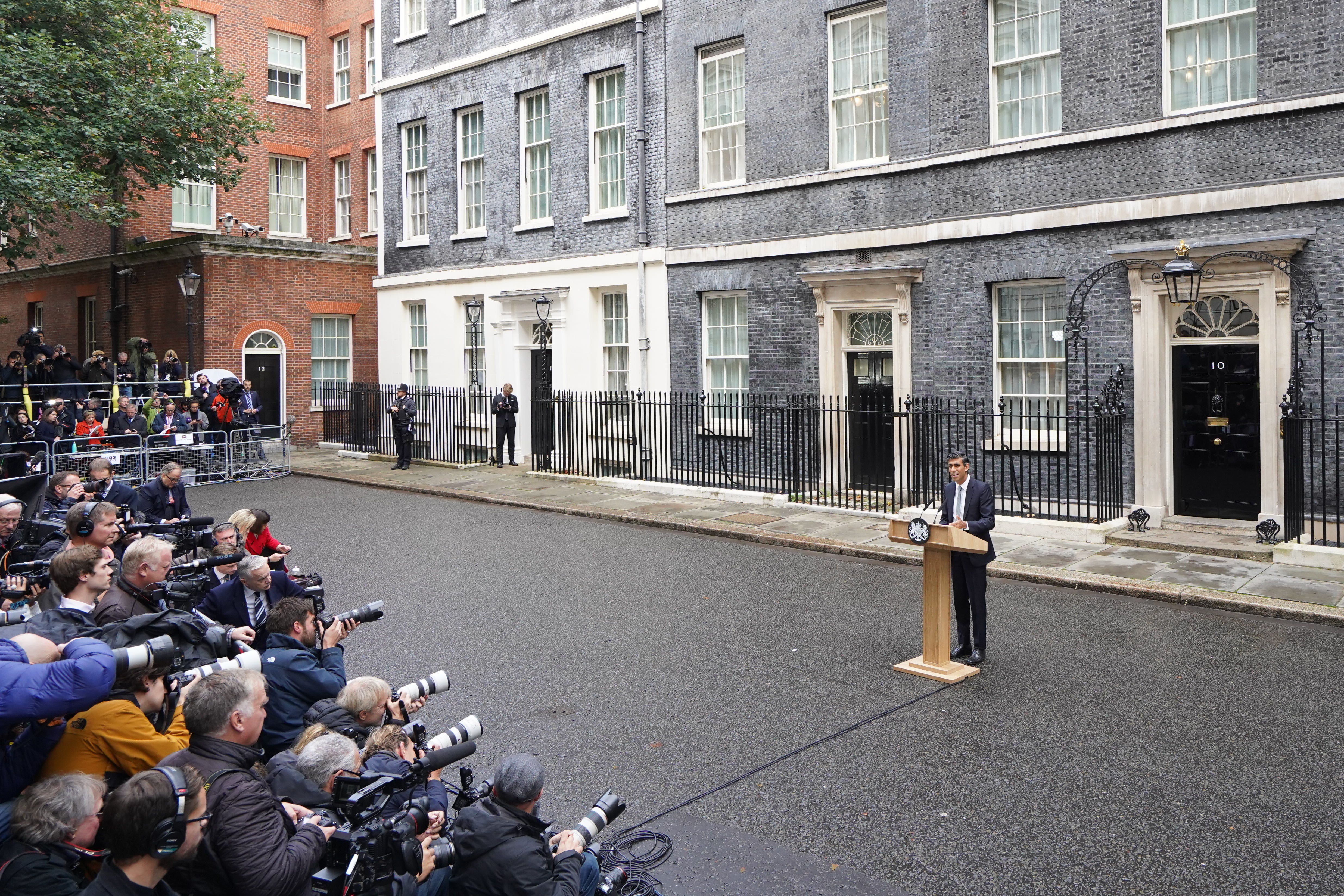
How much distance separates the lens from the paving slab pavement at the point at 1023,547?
10.4m

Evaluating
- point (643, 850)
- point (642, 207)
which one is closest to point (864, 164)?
point (642, 207)

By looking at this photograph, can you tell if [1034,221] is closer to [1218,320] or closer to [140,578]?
[1218,320]

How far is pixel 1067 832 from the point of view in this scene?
530 cm

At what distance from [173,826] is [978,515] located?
677 centimetres

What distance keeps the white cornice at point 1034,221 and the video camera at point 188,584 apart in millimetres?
11819

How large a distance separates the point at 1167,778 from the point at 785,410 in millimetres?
11537

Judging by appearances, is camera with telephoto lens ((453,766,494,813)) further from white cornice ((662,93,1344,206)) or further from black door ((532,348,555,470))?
black door ((532,348,555,470))

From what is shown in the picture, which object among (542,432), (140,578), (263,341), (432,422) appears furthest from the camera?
(263,341)

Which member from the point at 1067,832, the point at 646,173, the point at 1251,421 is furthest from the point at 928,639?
the point at 646,173

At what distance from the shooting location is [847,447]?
1719 cm

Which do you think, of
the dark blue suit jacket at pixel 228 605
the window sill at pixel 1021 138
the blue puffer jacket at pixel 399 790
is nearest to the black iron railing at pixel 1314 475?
the window sill at pixel 1021 138

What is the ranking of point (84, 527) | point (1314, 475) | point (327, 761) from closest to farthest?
point (327, 761)
point (84, 527)
point (1314, 475)

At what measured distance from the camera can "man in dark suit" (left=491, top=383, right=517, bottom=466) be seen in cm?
2239

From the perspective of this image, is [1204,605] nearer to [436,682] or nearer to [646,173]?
[436,682]
